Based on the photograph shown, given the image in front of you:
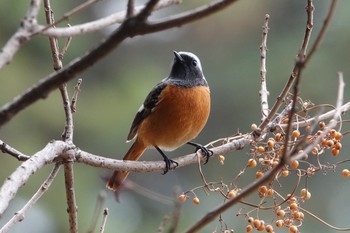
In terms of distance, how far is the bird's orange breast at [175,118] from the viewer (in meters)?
3.97

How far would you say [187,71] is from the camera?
438 cm

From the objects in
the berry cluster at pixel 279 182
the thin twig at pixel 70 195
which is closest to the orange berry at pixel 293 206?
the berry cluster at pixel 279 182

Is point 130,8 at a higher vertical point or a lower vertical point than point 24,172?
higher

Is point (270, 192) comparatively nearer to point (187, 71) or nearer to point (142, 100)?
point (187, 71)

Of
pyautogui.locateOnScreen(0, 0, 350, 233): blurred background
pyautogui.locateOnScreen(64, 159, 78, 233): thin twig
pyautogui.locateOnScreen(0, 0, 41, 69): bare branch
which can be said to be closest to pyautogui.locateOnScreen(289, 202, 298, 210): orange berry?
pyautogui.locateOnScreen(64, 159, 78, 233): thin twig

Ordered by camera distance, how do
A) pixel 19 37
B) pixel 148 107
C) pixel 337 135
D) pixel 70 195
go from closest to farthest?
pixel 19 37 → pixel 70 195 → pixel 337 135 → pixel 148 107

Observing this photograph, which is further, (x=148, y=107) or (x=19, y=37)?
(x=148, y=107)

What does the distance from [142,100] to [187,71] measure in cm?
636

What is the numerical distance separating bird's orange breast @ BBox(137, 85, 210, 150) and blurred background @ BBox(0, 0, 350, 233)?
5.48 meters

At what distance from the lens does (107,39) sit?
1.47m

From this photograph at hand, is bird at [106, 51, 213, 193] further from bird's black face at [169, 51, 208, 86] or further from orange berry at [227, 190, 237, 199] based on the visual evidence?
orange berry at [227, 190, 237, 199]

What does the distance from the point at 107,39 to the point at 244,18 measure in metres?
11.7

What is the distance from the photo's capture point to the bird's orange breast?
13.0 ft

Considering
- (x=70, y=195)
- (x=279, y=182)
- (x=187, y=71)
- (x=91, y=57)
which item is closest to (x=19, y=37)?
(x=91, y=57)
